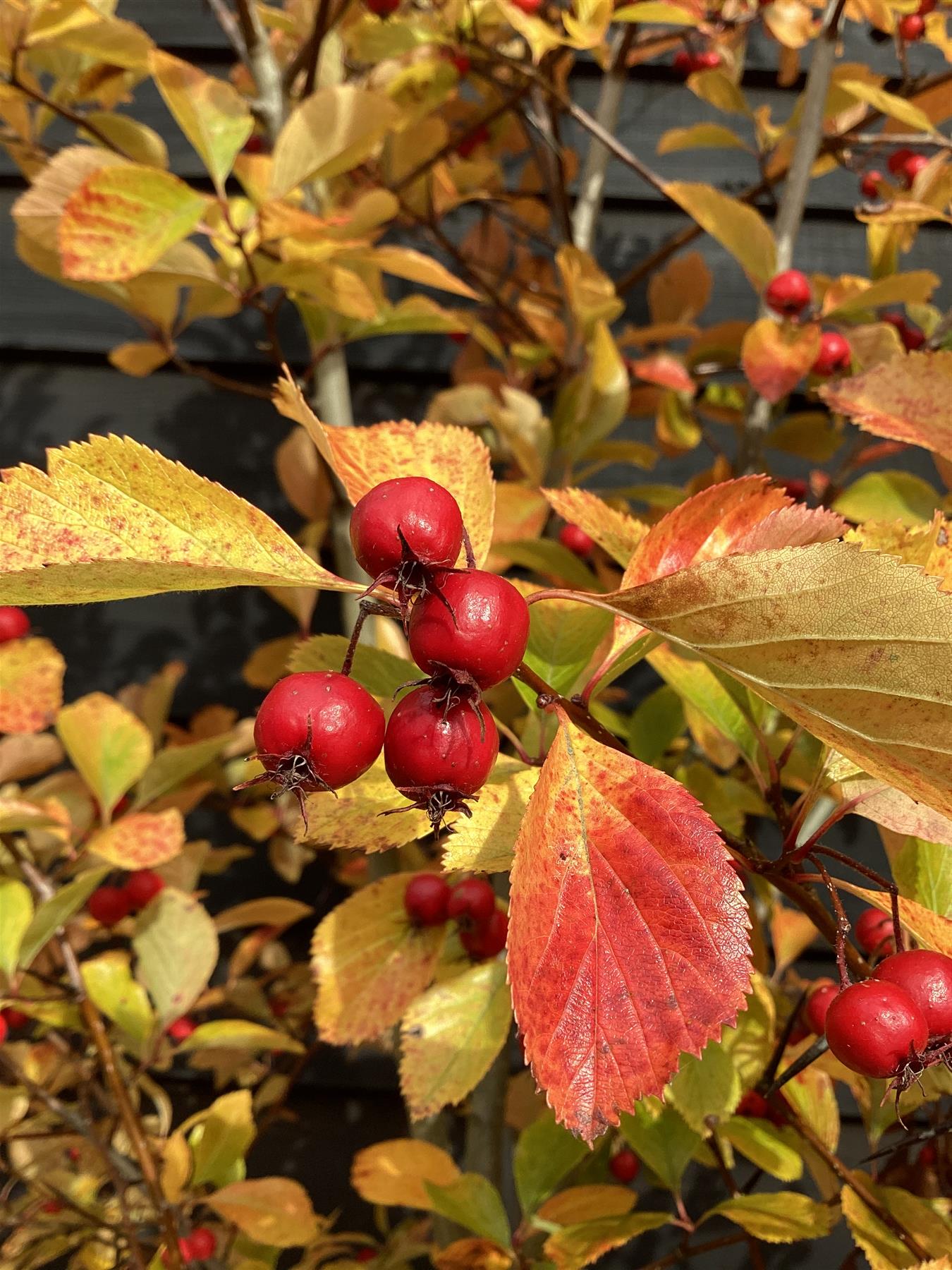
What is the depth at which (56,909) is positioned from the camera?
594 millimetres

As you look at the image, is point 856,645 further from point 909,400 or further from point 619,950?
point 909,400

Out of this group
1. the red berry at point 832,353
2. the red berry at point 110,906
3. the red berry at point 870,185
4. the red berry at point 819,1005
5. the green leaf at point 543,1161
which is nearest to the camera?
the red berry at point 819,1005

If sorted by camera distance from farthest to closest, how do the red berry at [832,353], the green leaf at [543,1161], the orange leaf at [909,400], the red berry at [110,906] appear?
1. the red berry at [110,906]
2. the red berry at [832,353]
3. the green leaf at [543,1161]
4. the orange leaf at [909,400]

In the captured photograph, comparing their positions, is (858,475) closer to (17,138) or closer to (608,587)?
(608,587)

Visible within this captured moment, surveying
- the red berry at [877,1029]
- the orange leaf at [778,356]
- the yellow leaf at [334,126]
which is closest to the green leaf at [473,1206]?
the red berry at [877,1029]

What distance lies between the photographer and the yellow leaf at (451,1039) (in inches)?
18.4

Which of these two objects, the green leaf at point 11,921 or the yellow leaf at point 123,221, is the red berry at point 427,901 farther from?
the yellow leaf at point 123,221

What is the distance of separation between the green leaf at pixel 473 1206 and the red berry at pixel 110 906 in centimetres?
44

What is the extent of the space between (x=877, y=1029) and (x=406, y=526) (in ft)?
0.77

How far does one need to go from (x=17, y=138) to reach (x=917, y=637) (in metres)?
0.98

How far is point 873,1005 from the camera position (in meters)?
0.29

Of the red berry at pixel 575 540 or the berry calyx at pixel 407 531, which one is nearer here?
the berry calyx at pixel 407 531

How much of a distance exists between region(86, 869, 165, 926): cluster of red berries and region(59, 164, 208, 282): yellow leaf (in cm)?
58

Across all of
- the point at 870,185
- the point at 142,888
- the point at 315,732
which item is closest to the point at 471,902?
the point at 315,732
